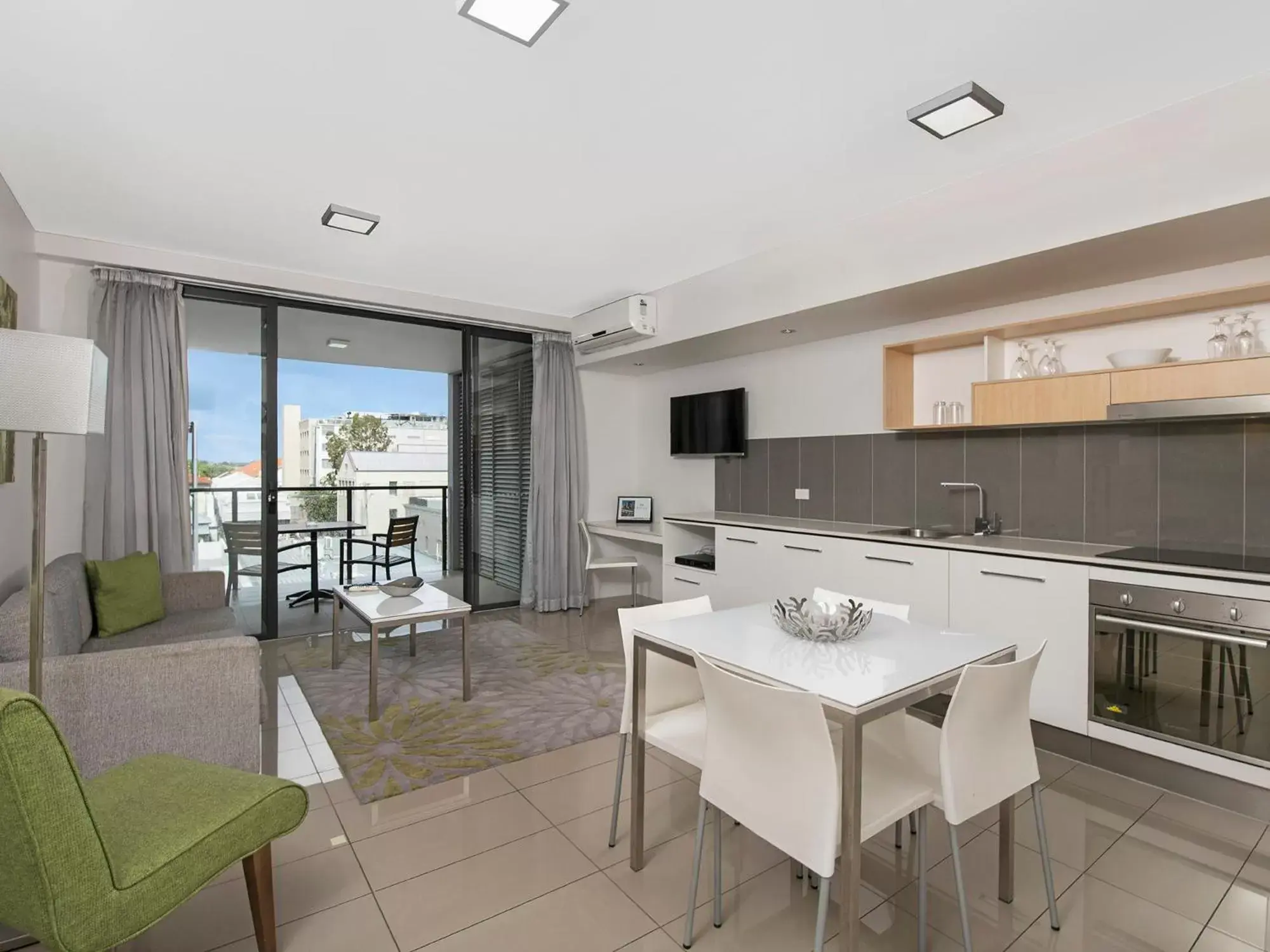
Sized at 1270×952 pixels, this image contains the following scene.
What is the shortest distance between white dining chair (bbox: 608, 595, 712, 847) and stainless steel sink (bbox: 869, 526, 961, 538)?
1755mm

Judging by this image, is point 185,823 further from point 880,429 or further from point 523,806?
point 880,429

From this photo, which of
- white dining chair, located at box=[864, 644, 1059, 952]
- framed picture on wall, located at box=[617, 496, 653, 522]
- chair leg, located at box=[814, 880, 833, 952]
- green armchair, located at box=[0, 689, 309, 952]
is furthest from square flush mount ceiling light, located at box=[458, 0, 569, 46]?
framed picture on wall, located at box=[617, 496, 653, 522]

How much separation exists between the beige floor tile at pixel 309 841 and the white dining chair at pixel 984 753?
1794mm

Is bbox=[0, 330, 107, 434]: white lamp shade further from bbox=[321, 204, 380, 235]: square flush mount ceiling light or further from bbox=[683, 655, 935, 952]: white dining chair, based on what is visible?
bbox=[683, 655, 935, 952]: white dining chair

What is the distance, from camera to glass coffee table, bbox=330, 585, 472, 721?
3.30 m

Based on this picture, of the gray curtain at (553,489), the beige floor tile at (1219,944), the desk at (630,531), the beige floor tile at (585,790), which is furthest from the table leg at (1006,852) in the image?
the gray curtain at (553,489)

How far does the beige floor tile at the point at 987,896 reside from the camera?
5.96 feet

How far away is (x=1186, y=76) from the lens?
219cm

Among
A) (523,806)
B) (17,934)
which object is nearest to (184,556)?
(17,934)

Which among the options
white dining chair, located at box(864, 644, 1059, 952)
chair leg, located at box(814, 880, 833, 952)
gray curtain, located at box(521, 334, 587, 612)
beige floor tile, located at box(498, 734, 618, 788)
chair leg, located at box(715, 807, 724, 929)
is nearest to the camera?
chair leg, located at box(814, 880, 833, 952)

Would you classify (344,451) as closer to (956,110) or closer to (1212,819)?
(956,110)

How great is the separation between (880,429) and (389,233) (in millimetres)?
3208

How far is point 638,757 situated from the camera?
2.11 m

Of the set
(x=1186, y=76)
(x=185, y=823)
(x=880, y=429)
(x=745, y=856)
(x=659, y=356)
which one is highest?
(x=1186, y=76)
